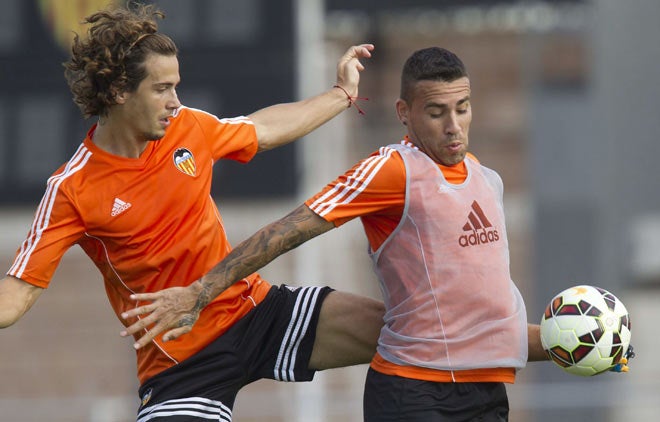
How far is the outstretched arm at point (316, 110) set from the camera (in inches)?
201

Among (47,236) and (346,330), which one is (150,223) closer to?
(47,236)

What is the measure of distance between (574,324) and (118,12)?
76.8 inches

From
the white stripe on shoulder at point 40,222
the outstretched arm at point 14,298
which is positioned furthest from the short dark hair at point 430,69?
the outstretched arm at point 14,298

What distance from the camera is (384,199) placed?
4516mm

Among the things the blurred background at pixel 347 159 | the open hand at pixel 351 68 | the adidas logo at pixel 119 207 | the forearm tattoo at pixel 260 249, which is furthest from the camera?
the blurred background at pixel 347 159

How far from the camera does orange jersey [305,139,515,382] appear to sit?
4.50 m

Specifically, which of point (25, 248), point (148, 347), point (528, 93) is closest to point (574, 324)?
point (148, 347)

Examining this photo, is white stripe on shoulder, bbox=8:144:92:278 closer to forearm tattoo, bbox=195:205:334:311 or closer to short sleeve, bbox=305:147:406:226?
forearm tattoo, bbox=195:205:334:311

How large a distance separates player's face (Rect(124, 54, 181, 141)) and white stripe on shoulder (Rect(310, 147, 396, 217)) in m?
0.63

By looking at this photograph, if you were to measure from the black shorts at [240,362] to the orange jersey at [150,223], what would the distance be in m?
0.05

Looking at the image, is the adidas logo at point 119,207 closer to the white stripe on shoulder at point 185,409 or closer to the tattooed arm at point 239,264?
the tattooed arm at point 239,264

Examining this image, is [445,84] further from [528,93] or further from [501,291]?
[528,93]

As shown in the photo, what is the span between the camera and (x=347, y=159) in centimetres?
1070

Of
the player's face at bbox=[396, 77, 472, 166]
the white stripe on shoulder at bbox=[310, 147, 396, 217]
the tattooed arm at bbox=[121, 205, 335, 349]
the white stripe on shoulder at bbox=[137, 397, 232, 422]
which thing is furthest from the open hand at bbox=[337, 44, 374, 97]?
the white stripe on shoulder at bbox=[137, 397, 232, 422]
